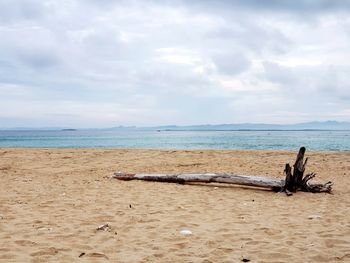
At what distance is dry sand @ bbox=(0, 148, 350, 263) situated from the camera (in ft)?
17.5

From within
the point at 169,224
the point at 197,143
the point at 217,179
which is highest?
the point at 217,179

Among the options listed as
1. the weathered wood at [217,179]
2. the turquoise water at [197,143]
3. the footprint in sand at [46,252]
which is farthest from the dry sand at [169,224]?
the turquoise water at [197,143]

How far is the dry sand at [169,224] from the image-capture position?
5.33m

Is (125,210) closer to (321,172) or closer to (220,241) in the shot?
(220,241)

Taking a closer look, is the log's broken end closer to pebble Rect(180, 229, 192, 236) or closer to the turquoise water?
pebble Rect(180, 229, 192, 236)

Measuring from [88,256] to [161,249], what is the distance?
3.73 feet

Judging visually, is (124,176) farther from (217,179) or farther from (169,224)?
(169,224)

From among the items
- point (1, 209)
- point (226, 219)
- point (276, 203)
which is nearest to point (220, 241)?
point (226, 219)

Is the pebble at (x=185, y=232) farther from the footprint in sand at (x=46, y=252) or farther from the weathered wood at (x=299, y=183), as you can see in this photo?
the weathered wood at (x=299, y=183)

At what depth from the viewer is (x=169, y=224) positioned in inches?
279

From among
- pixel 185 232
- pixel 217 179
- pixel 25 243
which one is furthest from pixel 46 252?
pixel 217 179

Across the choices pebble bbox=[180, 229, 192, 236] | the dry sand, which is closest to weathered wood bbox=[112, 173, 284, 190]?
the dry sand

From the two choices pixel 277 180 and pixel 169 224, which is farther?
pixel 277 180

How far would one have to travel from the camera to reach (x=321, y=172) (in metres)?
17.4
